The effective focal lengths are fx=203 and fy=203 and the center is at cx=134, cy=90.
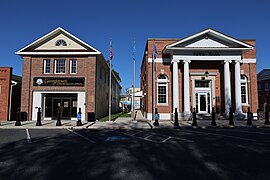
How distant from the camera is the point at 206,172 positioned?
15.5 feet

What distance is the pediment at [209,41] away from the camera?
19.2 meters

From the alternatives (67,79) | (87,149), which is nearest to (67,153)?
(87,149)

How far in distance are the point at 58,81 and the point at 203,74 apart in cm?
1399

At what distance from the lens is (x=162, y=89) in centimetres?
2025

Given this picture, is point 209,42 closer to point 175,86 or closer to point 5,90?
point 175,86

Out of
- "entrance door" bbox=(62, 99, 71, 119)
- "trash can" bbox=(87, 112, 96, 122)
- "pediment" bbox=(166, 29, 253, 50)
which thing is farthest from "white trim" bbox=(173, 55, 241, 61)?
"entrance door" bbox=(62, 99, 71, 119)

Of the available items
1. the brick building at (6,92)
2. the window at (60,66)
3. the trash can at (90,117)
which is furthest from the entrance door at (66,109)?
the brick building at (6,92)

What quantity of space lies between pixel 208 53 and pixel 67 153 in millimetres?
16770

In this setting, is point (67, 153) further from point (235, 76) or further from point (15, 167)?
point (235, 76)

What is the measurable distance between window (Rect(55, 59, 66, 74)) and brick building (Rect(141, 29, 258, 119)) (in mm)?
8170

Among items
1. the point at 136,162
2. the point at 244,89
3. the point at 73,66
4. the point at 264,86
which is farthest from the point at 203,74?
the point at 264,86

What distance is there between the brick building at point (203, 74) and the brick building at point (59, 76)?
19.0ft

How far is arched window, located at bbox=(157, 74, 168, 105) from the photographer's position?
1998cm

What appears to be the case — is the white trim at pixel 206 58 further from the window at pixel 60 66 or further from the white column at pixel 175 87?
the window at pixel 60 66
